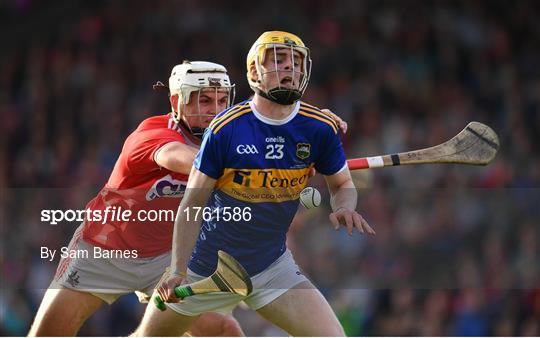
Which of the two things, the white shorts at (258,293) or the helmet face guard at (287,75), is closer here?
the helmet face guard at (287,75)

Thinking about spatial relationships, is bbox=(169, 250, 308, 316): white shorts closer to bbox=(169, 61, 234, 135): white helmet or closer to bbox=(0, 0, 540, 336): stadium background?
bbox=(169, 61, 234, 135): white helmet

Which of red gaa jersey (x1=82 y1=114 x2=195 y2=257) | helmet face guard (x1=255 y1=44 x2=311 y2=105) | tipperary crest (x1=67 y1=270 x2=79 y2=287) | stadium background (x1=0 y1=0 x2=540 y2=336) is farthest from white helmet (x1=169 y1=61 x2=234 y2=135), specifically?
stadium background (x1=0 y1=0 x2=540 y2=336)

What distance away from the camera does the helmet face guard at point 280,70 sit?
17.4ft

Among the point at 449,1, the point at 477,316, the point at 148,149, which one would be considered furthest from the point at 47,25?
the point at 148,149

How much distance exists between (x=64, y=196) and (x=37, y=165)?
2543 mm

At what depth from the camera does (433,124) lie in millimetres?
11141

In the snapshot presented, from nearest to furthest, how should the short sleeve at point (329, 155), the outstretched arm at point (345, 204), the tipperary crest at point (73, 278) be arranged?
the outstretched arm at point (345, 204)
the short sleeve at point (329, 155)
the tipperary crest at point (73, 278)

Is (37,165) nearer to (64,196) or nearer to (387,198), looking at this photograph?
(64,196)

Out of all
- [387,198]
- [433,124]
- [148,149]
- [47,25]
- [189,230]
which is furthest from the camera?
[47,25]

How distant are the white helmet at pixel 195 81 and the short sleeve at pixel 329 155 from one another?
74cm

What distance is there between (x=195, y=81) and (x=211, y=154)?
33.6 inches

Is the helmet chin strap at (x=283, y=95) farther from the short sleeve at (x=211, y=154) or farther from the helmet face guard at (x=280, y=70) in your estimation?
the short sleeve at (x=211, y=154)

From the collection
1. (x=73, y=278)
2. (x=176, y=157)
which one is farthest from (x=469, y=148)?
(x=73, y=278)

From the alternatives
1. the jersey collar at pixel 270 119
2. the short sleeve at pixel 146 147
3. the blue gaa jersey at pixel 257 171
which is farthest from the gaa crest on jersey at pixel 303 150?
the short sleeve at pixel 146 147
